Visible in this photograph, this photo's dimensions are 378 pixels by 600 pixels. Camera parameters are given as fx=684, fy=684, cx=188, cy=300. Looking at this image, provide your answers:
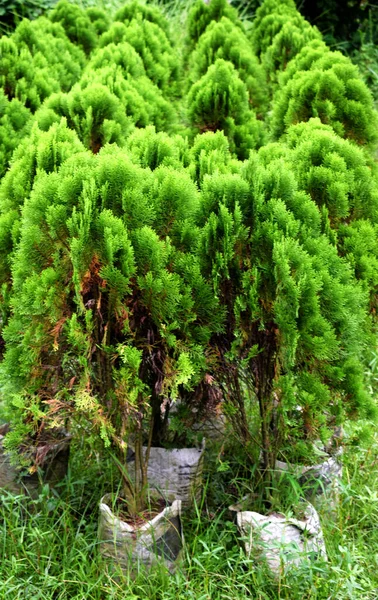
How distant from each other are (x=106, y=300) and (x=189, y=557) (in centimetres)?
123

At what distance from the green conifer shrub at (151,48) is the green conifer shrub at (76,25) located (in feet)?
2.10

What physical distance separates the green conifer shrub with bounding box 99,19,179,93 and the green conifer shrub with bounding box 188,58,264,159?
129cm

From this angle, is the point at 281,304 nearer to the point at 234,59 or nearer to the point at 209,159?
the point at 209,159

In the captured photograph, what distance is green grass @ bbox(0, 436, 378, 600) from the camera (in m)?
2.91

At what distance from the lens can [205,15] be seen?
25.0 ft

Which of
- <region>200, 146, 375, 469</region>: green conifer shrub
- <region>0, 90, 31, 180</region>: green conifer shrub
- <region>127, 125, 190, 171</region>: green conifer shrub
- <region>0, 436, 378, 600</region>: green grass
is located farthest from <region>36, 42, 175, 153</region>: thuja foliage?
<region>0, 436, 378, 600</region>: green grass

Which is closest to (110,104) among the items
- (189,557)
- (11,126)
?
(11,126)

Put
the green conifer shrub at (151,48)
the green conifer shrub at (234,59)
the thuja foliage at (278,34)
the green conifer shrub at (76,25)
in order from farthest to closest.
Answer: the green conifer shrub at (76,25), the thuja foliage at (278,34), the green conifer shrub at (151,48), the green conifer shrub at (234,59)

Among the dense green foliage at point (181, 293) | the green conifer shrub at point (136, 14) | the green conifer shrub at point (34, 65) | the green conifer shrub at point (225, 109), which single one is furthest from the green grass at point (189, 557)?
the green conifer shrub at point (136, 14)

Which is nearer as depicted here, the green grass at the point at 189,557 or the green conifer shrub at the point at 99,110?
the green grass at the point at 189,557

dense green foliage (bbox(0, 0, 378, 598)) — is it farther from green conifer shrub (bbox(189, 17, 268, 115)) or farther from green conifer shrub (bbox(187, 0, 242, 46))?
green conifer shrub (bbox(187, 0, 242, 46))

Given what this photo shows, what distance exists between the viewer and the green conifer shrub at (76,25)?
724 cm

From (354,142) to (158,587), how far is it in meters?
3.03

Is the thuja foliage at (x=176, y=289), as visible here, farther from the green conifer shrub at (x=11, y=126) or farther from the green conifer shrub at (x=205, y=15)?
the green conifer shrub at (x=205, y=15)
